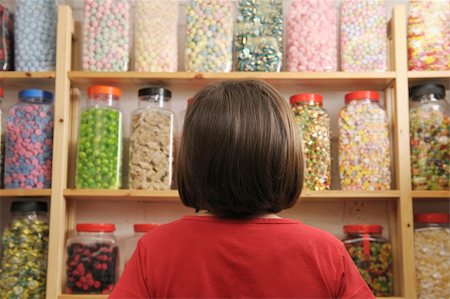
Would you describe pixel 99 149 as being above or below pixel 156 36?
below

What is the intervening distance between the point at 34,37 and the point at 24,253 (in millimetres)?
610

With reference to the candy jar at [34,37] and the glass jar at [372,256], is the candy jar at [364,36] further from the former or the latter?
the candy jar at [34,37]

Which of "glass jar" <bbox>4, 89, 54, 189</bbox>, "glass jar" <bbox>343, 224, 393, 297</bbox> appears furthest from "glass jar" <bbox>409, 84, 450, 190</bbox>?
"glass jar" <bbox>4, 89, 54, 189</bbox>

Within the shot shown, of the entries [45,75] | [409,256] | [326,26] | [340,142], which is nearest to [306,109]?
[340,142]

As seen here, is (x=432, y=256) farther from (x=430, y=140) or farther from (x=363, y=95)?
(x=363, y=95)

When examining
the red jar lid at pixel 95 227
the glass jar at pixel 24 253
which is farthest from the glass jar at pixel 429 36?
the glass jar at pixel 24 253

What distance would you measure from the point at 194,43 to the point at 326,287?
3.40 ft

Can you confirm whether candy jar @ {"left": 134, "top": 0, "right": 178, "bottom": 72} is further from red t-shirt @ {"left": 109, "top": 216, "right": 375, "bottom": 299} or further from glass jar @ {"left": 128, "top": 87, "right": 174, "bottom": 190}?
red t-shirt @ {"left": 109, "top": 216, "right": 375, "bottom": 299}

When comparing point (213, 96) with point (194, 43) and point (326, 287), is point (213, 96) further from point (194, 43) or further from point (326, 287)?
point (194, 43)

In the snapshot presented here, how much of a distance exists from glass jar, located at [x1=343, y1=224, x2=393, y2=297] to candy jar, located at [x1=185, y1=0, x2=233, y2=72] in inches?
22.7

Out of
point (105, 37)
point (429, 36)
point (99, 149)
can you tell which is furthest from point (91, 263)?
point (429, 36)

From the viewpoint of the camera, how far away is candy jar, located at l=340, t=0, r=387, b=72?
5.61ft

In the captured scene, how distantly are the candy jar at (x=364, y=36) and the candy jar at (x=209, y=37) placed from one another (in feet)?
1.08

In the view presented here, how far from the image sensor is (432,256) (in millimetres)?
1603
